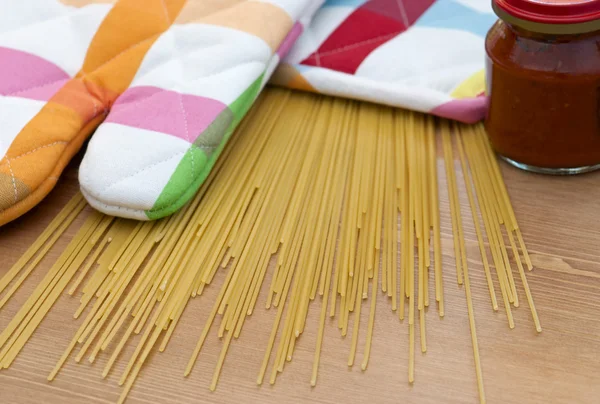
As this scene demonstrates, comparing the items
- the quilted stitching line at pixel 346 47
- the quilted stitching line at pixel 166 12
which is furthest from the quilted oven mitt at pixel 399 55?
the quilted stitching line at pixel 166 12

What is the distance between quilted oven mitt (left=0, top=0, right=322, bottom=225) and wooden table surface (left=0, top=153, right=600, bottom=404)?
100 mm

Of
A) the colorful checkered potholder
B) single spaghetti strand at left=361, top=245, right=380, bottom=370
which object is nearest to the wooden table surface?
single spaghetti strand at left=361, top=245, right=380, bottom=370

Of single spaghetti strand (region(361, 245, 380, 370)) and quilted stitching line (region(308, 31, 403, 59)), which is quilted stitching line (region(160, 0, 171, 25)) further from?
single spaghetti strand (region(361, 245, 380, 370))

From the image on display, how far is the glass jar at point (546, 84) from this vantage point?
0.48 m

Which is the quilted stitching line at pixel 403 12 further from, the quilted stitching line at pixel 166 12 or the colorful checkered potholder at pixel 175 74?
the quilted stitching line at pixel 166 12

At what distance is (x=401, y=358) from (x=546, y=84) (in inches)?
9.7

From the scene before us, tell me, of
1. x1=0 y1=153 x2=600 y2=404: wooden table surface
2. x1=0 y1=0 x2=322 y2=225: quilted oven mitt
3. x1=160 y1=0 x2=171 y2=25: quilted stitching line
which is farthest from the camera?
x1=160 y1=0 x2=171 y2=25: quilted stitching line

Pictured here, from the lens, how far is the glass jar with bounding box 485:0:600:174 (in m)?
0.48

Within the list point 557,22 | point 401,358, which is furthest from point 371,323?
point 557,22

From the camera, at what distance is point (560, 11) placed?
473mm

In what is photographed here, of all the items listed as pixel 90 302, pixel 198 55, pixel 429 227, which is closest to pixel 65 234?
pixel 90 302

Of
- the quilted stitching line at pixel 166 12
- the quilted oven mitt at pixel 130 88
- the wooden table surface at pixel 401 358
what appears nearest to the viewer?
the wooden table surface at pixel 401 358

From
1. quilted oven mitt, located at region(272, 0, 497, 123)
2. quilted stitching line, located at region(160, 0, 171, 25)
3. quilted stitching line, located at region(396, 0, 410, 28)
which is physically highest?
quilted stitching line, located at region(160, 0, 171, 25)

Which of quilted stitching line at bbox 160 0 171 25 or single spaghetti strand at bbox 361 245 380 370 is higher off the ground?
quilted stitching line at bbox 160 0 171 25
